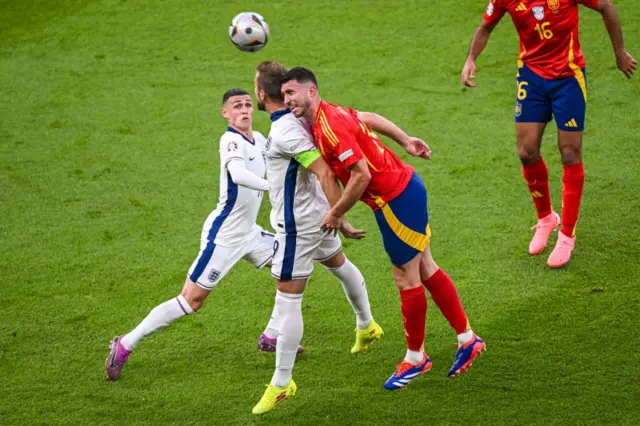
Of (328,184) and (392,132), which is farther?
(392,132)

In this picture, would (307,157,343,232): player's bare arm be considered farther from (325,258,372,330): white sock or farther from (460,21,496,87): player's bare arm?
(460,21,496,87): player's bare arm

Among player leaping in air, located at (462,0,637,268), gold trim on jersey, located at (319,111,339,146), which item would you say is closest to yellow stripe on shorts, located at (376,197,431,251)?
gold trim on jersey, located at (319,111,339,146)

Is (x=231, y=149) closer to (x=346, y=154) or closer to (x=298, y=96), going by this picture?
(x=298, y=96)

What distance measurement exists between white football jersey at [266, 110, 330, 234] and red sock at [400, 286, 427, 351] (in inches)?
25.8

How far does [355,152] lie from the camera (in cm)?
488

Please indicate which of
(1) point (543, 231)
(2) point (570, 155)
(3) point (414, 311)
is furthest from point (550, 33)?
(3) point (414, 311)

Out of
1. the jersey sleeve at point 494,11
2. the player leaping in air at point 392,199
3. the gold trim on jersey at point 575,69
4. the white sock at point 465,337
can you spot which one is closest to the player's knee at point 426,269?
the player leaping in air at point 392,199

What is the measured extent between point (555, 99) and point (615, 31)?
0.62 metres

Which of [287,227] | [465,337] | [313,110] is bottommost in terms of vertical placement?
[465,337]

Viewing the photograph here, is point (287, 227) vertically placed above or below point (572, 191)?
above

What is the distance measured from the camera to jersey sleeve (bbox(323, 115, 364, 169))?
4855 millimetres

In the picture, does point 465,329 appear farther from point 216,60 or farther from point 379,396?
point 216,60

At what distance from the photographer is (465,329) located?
5414 millimetres

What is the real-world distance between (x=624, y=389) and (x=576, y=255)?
1931 millimetres
